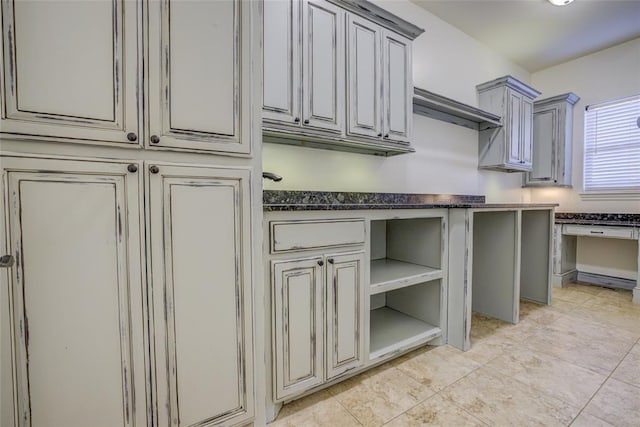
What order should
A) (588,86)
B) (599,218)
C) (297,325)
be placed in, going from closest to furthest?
1. (297,325)
2. (599,218)
3. (588,86)

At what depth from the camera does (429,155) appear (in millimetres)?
2557

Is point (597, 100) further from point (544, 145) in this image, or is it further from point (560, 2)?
point (560, 2)

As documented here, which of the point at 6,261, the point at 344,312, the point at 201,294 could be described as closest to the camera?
the point at 6,261

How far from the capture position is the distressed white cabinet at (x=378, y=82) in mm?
1709

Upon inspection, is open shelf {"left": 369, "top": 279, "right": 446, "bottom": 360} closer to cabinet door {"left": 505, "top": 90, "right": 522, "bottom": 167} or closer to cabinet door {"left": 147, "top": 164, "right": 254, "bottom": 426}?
cabinet door {"left": 147, "top": 164, "right": 254, "bottom": 426}

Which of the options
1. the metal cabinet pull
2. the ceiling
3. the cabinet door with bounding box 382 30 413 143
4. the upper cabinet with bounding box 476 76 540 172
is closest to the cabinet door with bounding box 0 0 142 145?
the metal cabinet pull

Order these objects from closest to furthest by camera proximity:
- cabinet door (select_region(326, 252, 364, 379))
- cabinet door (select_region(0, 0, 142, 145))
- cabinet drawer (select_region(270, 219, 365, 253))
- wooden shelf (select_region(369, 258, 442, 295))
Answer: cabinet door (select_region(0, 0, 142, 145))
cabinet drawer (select_region(270, 219, 365, 253))
cabinet door (select_region(326, 252, 364, 379))
wooden shelf (select_region(369, 258, 442, 295))

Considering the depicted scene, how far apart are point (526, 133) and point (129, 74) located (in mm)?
3638

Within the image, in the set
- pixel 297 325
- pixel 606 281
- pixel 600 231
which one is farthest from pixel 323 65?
pixel 606 281

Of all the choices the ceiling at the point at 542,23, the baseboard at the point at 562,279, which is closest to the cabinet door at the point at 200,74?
the ceiling at the point at 542,23

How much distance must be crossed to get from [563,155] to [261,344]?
3957 mm

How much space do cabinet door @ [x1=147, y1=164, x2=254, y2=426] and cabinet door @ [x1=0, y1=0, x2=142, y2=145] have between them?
0.20 meters

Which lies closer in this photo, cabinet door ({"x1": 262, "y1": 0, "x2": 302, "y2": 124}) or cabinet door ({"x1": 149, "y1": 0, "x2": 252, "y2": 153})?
cabinet door ({"x1": 149, "y1": 0, "x2": 252, "y2": 153})

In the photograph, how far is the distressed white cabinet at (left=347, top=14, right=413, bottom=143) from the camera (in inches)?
67.3
